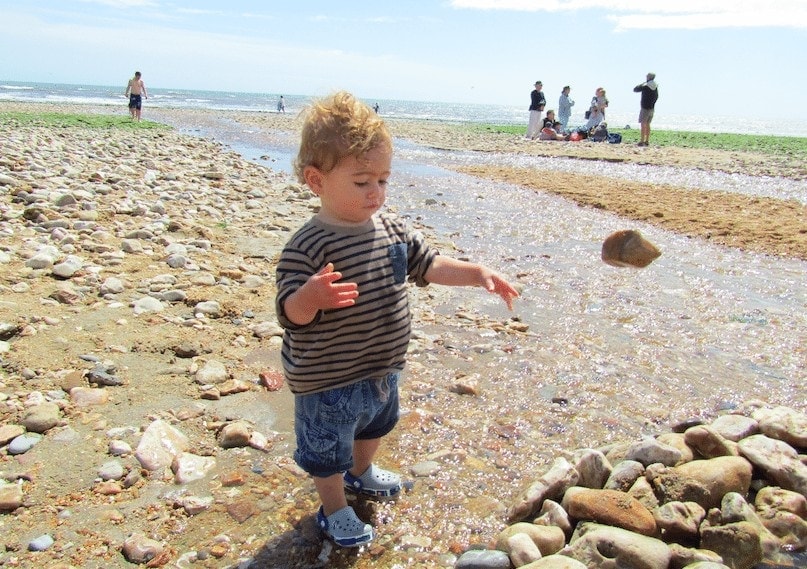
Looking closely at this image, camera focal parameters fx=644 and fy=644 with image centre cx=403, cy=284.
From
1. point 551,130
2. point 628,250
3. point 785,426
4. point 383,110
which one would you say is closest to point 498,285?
point 785,426

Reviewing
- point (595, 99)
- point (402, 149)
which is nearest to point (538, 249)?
point (402, 149)

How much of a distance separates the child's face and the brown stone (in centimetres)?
298

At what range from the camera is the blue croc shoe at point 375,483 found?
253cm

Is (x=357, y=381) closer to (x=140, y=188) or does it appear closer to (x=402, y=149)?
(x=140, y=188)

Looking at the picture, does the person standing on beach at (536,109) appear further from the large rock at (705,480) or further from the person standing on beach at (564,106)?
the large rock at (705,480)

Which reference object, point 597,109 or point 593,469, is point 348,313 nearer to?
point 593,469

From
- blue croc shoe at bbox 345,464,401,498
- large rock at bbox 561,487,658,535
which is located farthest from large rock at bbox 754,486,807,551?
blue croc shoe at bbox 345,464,401,498

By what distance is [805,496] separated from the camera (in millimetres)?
2402

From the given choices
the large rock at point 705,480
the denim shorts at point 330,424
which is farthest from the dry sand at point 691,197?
the denim shorts at point 330,424

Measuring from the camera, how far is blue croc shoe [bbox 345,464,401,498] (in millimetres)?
2533

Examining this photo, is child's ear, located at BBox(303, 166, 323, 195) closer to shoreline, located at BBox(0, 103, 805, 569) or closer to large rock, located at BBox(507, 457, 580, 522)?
shoreline, located at BBox(0, 103, 805, 569)

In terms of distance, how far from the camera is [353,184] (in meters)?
2.21

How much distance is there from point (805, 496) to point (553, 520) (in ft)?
3.22

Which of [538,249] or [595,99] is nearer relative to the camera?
[538,249]
